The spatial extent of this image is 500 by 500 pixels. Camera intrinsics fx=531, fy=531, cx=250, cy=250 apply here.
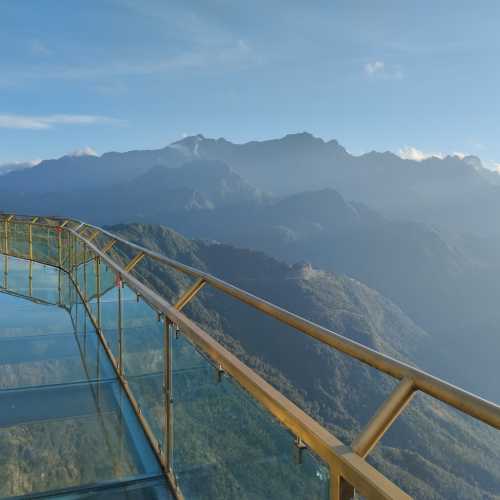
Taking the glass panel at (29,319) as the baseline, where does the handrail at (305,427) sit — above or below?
above

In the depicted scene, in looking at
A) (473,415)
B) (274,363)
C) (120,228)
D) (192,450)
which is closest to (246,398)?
(192,450)

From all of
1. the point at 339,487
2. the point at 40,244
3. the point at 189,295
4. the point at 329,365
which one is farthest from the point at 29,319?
the point at 329,365

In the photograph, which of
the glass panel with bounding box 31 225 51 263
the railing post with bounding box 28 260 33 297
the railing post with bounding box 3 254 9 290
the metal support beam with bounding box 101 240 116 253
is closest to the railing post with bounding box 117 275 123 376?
the metal support beam with bounding box 101 240 116 253

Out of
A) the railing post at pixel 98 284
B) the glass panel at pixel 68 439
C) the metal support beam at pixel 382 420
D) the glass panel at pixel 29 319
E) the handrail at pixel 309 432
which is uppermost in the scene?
the metal support beam at pixel 382 420

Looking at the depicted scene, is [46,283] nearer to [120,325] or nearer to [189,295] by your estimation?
[120,325]

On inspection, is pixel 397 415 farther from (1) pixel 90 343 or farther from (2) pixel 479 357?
(2) pixel 479 357

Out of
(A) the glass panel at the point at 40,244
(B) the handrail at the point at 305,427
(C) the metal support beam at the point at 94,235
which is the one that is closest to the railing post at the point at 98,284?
(C) the metal support beam at the point at 94,235

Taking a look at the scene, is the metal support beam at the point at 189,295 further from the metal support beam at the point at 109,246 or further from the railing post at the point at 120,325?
the metal support beam at the point at 109,246
